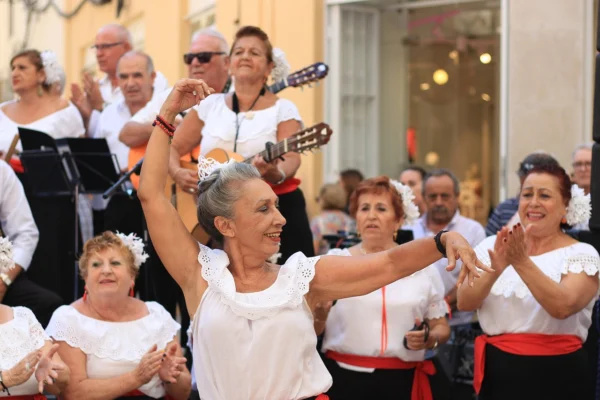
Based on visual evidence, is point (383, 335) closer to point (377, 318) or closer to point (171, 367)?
point (377, 318)

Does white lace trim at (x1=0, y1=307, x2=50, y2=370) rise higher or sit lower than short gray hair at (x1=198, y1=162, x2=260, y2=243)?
lower

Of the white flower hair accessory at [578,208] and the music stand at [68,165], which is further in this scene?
the music stand at [68,165]

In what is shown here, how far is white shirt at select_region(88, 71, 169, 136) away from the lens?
7.99 m

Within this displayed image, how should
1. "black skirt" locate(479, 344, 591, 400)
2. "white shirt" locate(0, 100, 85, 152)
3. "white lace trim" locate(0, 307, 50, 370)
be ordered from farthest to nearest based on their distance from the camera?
"white shirt" locate(0, 100, 85, 152)
"black skirt" locate(479, 344, 591, 400)
"white lace trim" locate(0, 307, 50, 370)

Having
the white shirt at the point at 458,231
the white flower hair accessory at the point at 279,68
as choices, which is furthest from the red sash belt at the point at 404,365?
the white flower hair accessory at the point at 279,68

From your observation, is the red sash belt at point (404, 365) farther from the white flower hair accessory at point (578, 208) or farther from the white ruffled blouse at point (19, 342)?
the white ruffled blouse at point (19, 342)

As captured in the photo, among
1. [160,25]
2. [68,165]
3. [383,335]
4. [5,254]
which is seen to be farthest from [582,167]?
[160,25]

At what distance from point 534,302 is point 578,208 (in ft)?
1.92

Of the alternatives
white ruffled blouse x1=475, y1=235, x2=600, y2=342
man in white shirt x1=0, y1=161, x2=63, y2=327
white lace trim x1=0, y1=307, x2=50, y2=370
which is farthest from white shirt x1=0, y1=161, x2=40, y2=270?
white ruffled blouse x1=475, y1=235, x2=600, y2=342

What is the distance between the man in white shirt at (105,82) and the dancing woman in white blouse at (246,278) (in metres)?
3.57

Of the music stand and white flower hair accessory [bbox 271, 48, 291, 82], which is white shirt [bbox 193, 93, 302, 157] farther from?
the music stand

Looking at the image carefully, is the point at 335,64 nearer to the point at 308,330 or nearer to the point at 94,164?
the point at 94,164

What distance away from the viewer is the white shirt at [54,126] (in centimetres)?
772

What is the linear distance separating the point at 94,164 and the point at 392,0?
5215 mm
